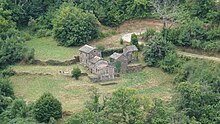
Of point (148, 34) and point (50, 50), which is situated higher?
point (148, 34)

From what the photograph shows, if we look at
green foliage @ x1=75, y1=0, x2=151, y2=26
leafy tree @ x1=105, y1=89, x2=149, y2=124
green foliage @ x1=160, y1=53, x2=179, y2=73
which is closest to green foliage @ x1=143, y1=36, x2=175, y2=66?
green foliage @ x1=160, y1=53, x2=179, y2=73

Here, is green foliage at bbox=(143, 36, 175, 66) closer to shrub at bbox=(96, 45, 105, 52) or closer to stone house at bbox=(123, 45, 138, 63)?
stone house at bbox=(123, 45, 138, 63)

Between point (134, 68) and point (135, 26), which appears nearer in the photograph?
point (134, 68)

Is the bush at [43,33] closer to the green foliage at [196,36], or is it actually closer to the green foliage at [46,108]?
the green foliage at [196,36]

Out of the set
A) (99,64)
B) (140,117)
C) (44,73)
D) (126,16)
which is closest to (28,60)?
(44,73)

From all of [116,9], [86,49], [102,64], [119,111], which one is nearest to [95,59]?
[102,64]

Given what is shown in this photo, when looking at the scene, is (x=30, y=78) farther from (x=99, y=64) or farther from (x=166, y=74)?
(x=166, y=74)

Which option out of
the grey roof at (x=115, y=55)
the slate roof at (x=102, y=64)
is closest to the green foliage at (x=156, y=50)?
the grey roof at (x=115, y=55)

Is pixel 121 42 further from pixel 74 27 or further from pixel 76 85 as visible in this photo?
pixel 76 85
